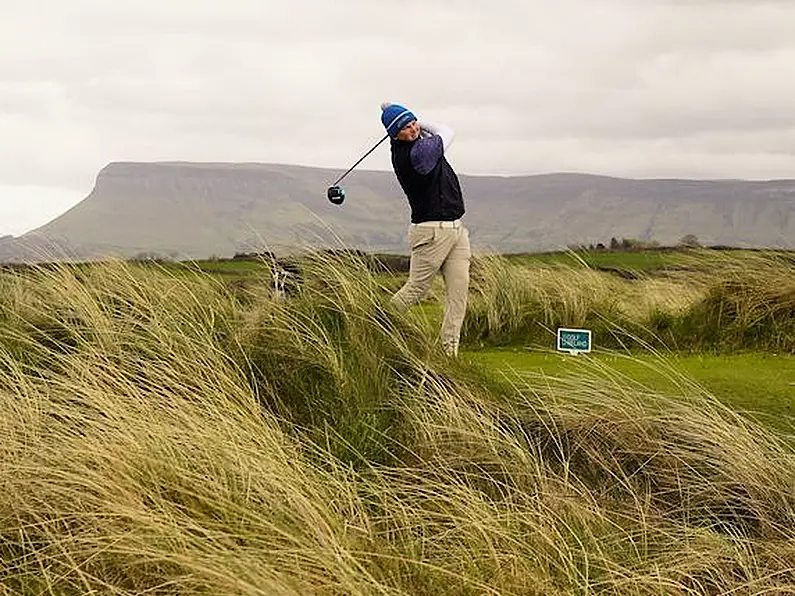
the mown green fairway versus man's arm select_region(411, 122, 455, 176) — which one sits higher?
man's arm select_region(411, 122, 455, 176)

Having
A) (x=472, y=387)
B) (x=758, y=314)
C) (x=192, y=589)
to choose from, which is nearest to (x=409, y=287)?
(x=472, y=387)

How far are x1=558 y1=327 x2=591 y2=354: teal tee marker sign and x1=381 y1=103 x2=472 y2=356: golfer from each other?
80 cm

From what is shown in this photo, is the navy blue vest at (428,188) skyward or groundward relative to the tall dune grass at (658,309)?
skyward

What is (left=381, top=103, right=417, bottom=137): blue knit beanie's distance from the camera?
25.9 feet

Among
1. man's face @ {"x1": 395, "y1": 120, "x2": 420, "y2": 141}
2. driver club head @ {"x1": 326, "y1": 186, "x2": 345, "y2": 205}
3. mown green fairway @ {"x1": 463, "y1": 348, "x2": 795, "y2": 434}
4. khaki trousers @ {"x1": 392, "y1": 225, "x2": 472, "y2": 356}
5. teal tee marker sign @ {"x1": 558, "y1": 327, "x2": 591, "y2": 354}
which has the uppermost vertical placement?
man's face @ {"x1": 395, "y1": 120, "x2": 420, "y2": 141}

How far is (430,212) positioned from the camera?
26.6ft

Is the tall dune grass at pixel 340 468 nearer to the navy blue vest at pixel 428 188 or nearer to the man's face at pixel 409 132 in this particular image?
the navy blue vest at pixel 428 188

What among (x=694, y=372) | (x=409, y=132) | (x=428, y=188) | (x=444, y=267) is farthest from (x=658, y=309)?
(x=409, y=132)

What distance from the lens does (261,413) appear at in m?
5.66

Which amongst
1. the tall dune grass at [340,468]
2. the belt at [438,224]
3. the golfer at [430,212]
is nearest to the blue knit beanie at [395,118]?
the golfer at [430,212]

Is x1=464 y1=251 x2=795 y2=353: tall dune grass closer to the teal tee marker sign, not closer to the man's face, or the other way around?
the teal tee marker sign

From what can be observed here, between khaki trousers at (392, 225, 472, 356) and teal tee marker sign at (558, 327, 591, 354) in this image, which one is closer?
khaki trousers at (392, 225, 472, 356)

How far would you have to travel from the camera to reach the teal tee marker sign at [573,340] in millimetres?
8391

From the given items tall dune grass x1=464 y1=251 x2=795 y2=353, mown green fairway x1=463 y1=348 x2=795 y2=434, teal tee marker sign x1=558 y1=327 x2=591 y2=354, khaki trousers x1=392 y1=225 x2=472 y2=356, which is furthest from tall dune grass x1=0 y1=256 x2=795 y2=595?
tall dune grass x1=464 y1=251 x2=795 y2=353
